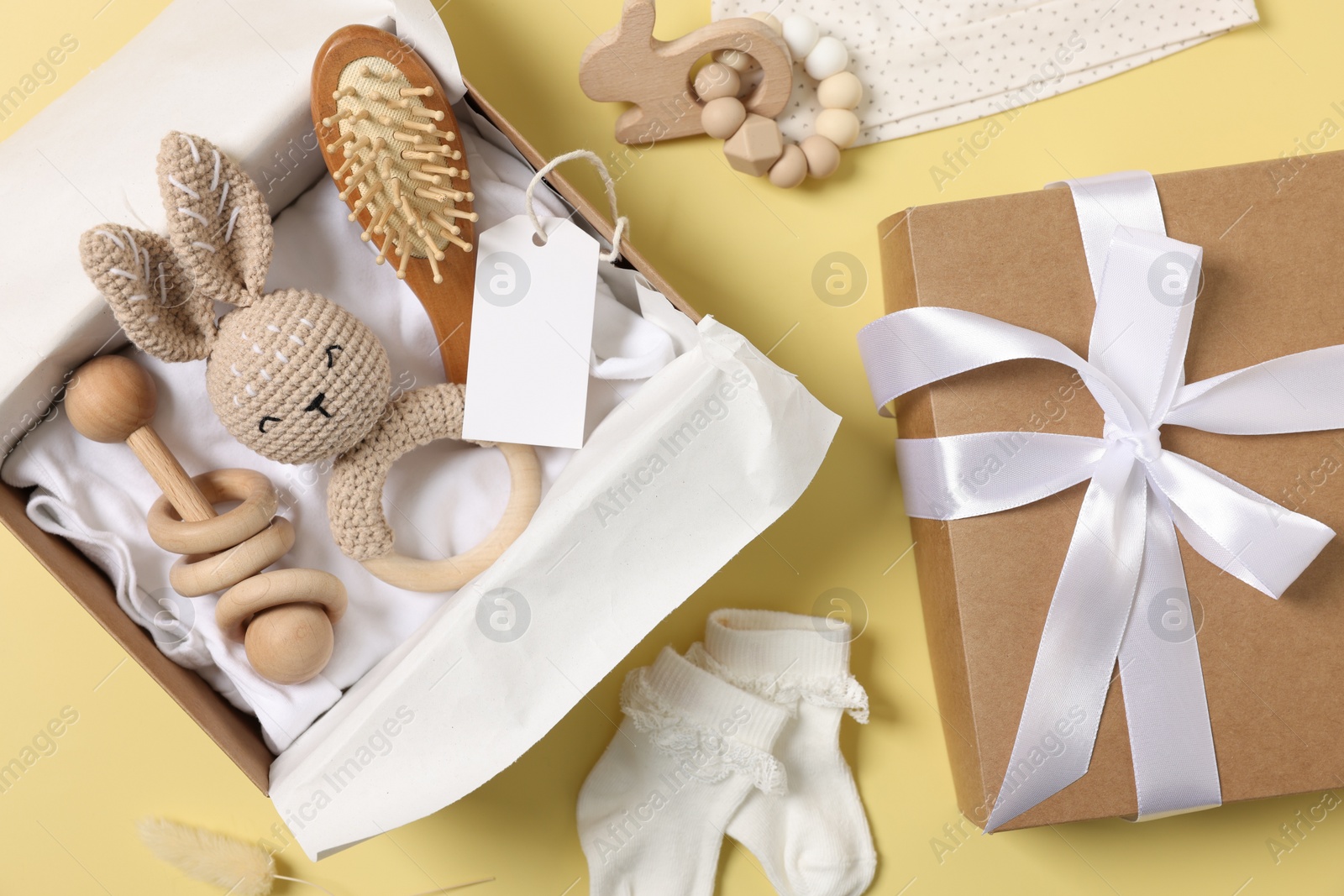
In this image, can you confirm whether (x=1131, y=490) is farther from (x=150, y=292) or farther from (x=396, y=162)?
(x=150, y=292)

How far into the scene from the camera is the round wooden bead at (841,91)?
2.44ft

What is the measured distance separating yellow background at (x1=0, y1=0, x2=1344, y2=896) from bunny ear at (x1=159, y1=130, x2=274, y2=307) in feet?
0.93

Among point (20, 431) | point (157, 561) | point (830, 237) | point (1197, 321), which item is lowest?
point (1197, 321)

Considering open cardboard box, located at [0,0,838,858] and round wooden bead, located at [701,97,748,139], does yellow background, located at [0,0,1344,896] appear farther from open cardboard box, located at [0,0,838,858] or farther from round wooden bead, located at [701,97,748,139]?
open cardboard box, located at [0,0,838,858]

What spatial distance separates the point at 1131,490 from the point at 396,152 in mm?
557

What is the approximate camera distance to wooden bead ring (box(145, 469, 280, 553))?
0.59 m

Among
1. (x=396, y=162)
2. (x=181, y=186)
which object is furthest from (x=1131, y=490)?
(x=181, y=186)

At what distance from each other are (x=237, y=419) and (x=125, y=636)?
0.17 meters

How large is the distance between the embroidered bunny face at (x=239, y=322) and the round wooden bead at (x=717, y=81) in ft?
1.16

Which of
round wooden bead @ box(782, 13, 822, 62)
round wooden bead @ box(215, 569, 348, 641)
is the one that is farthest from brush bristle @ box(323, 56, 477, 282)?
round wooden bead @ box(782, 13, 822, 62)

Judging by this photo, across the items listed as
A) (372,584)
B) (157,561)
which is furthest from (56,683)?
(372,584)

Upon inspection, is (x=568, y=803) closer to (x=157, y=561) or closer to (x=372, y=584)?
(x=372, y=584)

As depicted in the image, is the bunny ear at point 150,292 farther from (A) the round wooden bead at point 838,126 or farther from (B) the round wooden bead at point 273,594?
(A) the round wooden bead at point 838,126

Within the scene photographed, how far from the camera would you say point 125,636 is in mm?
580
